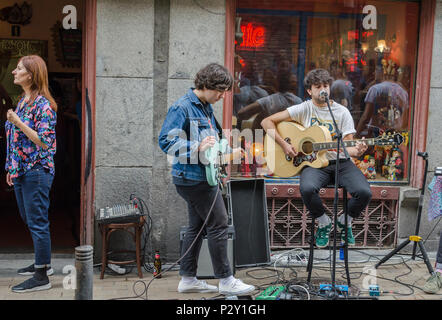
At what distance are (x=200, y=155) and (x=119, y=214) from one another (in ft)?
4.28

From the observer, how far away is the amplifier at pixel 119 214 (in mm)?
4984

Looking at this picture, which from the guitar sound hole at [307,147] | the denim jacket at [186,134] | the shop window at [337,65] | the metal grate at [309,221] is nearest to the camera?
→ the denim jacket at [186,134]

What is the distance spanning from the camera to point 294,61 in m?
6.14

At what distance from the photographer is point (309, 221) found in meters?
5.96

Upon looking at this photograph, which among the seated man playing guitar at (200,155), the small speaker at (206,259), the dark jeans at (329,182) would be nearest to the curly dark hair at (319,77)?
the dark jeans at (329,182)

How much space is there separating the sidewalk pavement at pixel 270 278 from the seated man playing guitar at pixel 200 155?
0.41 metres

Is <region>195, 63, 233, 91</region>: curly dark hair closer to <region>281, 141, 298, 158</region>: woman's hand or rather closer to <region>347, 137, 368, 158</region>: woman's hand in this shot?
<region>281, 141, 298, 158</region>: woman's hand

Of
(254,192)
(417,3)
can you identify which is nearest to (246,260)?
(254,192)

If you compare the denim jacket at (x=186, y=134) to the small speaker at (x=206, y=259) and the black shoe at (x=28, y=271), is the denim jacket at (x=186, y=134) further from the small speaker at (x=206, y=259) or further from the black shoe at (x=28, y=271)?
the black shoe at (x=28, y=271)

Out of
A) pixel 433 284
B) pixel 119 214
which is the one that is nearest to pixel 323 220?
pixel 433 284

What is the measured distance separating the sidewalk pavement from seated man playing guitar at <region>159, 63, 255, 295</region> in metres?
0.41

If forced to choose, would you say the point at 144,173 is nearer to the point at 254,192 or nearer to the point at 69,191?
the point at 254,192

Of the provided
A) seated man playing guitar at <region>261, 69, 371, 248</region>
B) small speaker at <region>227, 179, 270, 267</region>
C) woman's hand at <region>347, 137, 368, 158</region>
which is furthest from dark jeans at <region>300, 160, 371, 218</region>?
small speaker at <region>227, 179, 270, 267</region>

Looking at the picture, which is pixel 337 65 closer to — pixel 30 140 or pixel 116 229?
pixel 116 229
